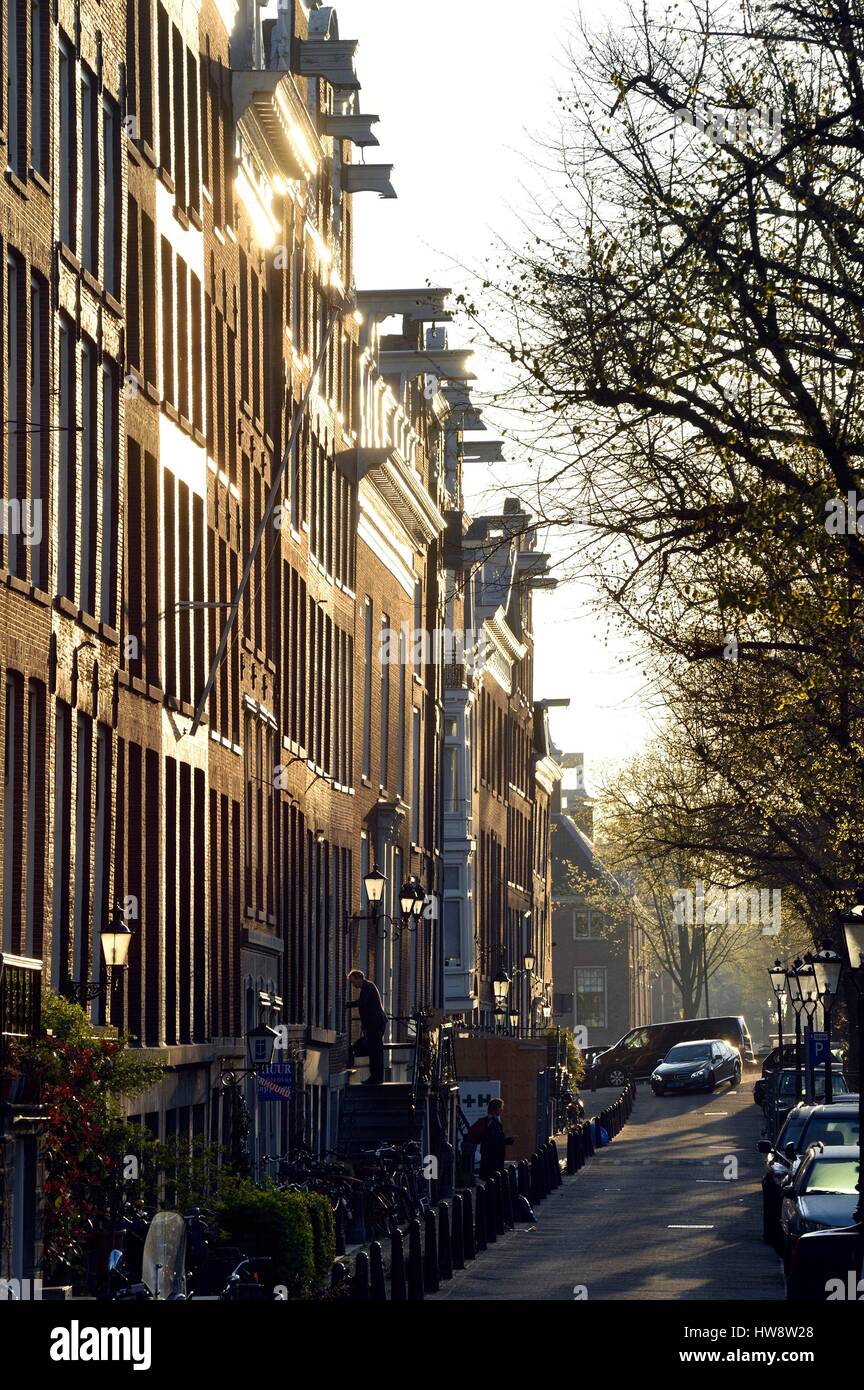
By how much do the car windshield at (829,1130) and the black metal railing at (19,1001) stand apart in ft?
43.4

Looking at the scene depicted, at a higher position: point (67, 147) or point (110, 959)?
point (67, 147)

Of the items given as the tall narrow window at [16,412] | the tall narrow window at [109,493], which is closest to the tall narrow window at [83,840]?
the tall narrow window at [109,493]

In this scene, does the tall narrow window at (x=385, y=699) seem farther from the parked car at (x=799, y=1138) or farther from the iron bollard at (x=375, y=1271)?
the iron bollard at (x=375, y=1271)

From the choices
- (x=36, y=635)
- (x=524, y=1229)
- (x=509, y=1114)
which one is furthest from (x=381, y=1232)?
(x=509, y=1114)

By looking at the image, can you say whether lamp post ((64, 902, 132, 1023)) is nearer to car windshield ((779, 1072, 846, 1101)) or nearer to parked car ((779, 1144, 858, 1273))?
parked car ((779, 1144, 858, 1273))

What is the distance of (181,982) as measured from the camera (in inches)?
1259

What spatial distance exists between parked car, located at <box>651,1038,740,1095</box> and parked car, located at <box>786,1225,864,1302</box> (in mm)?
66841

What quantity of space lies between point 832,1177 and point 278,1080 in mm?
10954

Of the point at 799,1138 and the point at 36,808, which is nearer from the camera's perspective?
the point at 36,808

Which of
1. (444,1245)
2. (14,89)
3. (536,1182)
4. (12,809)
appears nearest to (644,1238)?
(444,1245)

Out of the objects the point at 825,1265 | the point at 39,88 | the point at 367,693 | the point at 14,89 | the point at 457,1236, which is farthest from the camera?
the point at 367,693

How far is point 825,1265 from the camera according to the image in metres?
18.9

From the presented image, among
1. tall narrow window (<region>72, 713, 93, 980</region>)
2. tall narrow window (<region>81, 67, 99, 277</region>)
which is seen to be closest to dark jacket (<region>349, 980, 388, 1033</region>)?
tall narrow window (<region>72, 713, 93, 980</region>)

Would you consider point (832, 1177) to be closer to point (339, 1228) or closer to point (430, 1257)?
point (430, 1257)
